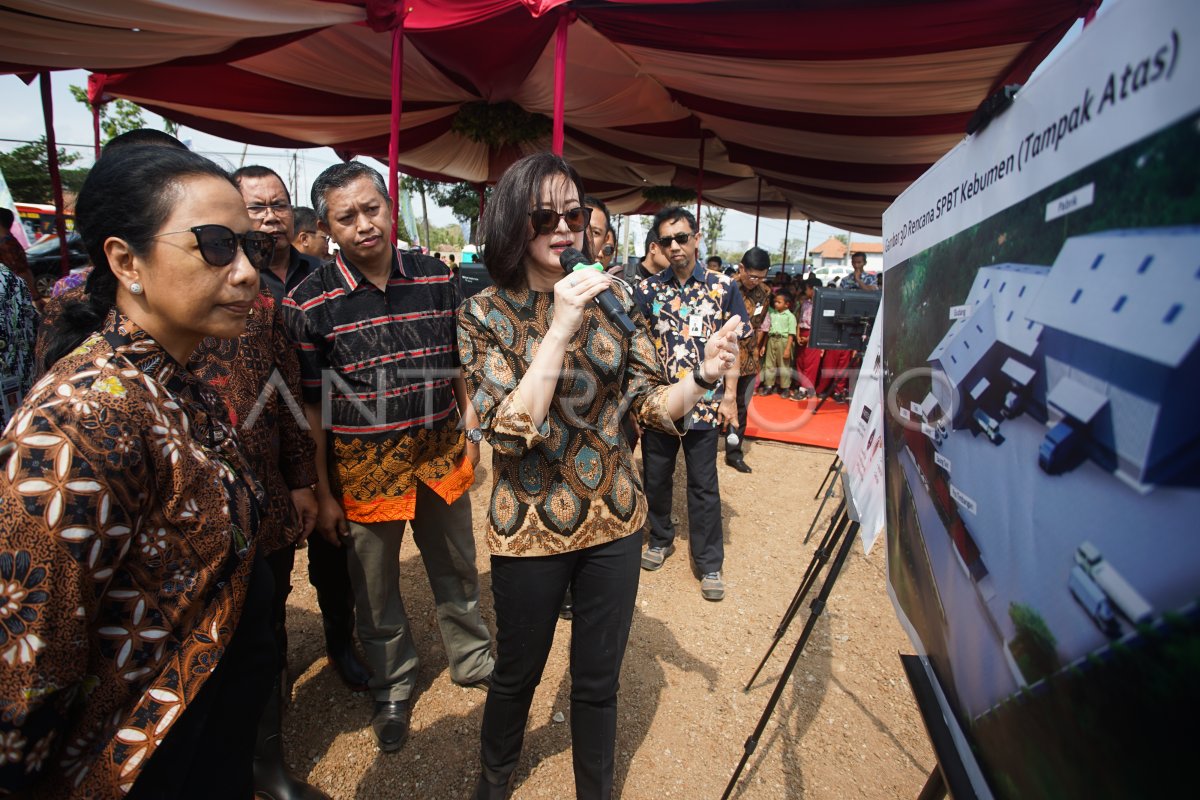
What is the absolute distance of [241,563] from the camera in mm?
1080

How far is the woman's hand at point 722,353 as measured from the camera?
1491 millimetres

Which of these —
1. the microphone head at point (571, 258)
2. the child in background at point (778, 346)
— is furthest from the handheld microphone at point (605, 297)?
the child in background at point (778, 346)

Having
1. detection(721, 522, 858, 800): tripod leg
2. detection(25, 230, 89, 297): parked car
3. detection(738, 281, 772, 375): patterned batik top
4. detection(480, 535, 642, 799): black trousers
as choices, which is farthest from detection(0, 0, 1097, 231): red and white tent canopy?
detection(25, 230, 89, 297): parked car

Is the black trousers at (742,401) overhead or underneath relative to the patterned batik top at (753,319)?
underneath

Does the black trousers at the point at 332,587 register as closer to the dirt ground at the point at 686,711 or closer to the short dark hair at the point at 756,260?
the dirt ground at the point at 686,711

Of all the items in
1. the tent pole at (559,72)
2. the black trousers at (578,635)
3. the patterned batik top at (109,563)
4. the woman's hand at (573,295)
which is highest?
the tent pole at (559,72)

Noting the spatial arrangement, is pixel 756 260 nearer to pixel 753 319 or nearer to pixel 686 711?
pixel 753 319

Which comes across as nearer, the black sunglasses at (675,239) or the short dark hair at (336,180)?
the short dark hair at (336,180)

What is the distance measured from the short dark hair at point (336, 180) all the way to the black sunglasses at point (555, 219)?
84 centimetres

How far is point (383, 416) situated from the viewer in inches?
77.3

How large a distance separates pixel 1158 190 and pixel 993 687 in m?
0.66

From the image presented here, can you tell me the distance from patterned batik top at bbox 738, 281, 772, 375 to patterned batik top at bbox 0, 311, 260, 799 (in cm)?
354

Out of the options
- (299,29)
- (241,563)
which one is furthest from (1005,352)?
(299,29)

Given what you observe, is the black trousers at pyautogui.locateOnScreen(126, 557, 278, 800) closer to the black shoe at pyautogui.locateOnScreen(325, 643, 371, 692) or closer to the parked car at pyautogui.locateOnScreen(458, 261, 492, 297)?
the black shoe at pyautogui.locateOnScreen(325, 643, 371, 692)
